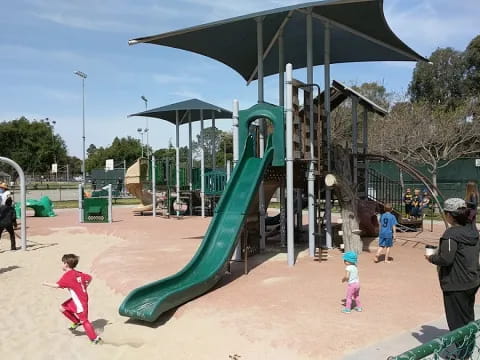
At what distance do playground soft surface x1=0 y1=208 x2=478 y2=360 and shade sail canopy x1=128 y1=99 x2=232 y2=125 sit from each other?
10.9 meters

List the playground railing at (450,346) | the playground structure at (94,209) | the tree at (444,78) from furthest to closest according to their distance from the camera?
the tree at (444,78) < the playground structure at (94,209) < the playground railing at (450,346)

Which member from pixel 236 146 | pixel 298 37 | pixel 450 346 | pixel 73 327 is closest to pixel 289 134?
pixel 236 146

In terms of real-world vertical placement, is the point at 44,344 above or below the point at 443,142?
below

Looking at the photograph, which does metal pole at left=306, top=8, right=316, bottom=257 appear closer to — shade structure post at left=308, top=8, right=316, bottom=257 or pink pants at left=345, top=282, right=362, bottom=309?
shade structure post at left=308, top=8, right=316, bottom=257

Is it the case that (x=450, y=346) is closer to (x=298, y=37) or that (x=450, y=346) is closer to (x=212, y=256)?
(x=212, y=256)

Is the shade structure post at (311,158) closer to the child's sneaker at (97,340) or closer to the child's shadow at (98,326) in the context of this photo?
the child's shadow at (98,326)

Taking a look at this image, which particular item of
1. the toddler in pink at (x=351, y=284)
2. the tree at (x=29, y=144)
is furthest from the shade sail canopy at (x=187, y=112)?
the tree at (x=29, y=144)

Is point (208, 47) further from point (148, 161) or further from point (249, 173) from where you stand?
point (148, 161)

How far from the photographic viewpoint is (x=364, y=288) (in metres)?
7.55

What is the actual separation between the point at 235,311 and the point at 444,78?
42396 millimetres

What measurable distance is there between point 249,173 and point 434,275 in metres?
4.05

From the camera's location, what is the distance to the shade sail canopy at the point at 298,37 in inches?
398

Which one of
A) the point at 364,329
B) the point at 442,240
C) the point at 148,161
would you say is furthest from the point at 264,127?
the point at 148,161

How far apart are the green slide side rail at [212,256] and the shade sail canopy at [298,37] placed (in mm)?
2937
